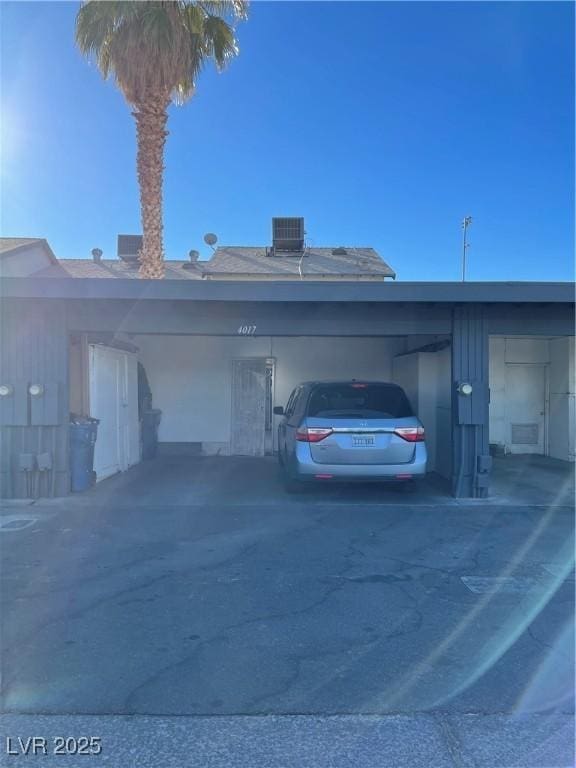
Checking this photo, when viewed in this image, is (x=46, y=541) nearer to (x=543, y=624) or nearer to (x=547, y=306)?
(x=543, y=624)

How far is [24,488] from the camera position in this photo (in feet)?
28.6

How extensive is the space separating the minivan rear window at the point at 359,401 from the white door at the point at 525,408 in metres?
6.01

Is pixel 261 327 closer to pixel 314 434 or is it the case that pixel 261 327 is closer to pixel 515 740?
pixel 314 434

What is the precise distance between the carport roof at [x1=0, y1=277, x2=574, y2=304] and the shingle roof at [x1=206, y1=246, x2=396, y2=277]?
10897 mm

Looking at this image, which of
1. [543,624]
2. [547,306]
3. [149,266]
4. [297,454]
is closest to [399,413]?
[297,454]

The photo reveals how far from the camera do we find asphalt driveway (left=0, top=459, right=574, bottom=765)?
3598mm

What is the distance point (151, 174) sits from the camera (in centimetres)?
1346

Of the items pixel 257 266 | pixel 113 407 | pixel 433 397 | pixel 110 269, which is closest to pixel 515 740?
pixel 433 397

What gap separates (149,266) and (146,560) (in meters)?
8.91

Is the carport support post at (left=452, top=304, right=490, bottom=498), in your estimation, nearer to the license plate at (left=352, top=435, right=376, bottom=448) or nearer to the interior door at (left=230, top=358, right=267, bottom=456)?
the license plate at (left=352, top=435, right=376, bottom=448)

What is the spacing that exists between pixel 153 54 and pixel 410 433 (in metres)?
9.25

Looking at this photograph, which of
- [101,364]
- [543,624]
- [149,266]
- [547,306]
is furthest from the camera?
[149,266]

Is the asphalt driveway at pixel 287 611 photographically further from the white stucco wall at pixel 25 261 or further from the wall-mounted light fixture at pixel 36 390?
the white stucco wall at pixel 25 261

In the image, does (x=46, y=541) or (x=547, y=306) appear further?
(x=547, y=306)
